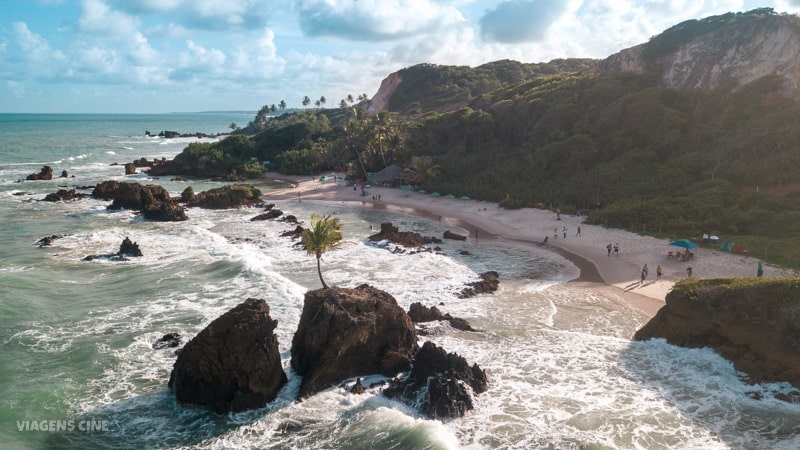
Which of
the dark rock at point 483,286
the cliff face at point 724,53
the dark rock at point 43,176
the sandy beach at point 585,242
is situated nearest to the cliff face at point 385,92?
the cliff face at point 724,53

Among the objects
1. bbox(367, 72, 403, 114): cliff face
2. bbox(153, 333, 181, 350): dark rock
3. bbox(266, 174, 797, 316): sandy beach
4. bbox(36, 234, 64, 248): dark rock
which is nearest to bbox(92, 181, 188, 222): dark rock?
bbox(36, 234, 64, 248): dark rock

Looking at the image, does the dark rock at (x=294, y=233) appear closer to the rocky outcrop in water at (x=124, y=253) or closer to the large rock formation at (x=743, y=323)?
the rocky outcrop in water at (x=124, y=253)

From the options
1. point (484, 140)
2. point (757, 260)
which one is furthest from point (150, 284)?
point (484, 140)

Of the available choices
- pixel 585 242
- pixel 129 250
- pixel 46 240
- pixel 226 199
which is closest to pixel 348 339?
pixel 129 250

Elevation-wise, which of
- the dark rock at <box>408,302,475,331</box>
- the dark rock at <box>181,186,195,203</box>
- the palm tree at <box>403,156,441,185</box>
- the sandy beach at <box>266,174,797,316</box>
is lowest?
the dark rock at <box>408,302,475,331</box>

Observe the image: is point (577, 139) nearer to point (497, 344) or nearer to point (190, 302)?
point (497, 344)

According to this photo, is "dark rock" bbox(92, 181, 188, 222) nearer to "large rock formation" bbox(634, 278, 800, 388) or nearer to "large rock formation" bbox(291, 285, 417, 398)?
"large rock formation" bbox(291, 285, 417, 398)
